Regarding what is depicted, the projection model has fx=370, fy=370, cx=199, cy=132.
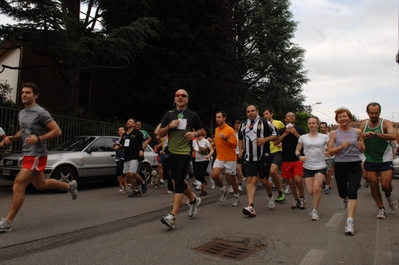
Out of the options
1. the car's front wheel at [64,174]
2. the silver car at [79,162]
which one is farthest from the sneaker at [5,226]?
the car's front wheel at [64,174]

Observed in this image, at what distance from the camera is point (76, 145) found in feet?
34.7

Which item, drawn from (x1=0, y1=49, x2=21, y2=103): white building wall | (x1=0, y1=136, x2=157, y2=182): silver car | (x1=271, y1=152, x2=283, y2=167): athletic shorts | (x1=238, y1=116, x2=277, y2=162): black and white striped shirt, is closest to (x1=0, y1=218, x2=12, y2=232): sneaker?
(x1=238, y1=116, x2=277, y2=162): black and white striped shirt

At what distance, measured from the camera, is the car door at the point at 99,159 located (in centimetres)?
1017

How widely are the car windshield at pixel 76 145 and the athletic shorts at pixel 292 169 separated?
18.9ft

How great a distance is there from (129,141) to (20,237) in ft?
14.3

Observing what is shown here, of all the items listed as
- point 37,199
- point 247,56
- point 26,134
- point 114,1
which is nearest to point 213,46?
point 114,1

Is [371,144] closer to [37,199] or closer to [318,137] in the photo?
[318,137]

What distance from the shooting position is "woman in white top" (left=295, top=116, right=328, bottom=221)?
19.6 ft

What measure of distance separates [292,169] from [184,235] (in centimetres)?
325

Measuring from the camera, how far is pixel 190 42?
20594 millimetres

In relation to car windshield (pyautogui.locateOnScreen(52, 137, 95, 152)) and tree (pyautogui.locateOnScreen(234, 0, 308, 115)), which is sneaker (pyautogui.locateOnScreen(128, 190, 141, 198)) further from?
tree (pyautogui.locateOnScreen(234, 0, 308, 115))

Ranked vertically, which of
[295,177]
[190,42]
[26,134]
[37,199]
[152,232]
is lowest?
[37,199]

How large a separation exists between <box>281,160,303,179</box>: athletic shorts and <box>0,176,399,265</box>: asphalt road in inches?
26.3

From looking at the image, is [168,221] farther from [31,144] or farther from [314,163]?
[314,163]
